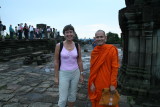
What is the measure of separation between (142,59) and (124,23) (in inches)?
52.4

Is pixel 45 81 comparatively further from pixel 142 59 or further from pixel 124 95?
pixel 142 59

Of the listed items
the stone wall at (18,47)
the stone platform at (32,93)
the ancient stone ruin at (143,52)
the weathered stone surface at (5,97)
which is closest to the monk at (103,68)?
the stone platform at (32,93)

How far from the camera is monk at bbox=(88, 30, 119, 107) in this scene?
9.94ft

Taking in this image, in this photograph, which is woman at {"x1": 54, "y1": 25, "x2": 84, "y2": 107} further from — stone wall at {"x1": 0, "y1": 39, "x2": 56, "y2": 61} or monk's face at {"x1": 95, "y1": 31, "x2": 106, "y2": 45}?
stone wall at {"x1": 0, "y1": 39, "x2": 56, "y2": 61}

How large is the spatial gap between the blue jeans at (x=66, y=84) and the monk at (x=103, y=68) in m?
0.41

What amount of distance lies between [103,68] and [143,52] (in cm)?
247

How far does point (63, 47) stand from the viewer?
340 cm

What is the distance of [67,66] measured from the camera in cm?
340

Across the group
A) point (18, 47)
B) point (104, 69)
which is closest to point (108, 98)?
point (104, 69)

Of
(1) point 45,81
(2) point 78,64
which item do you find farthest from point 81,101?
(1) point 45,81

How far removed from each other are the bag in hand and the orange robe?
0.12 m

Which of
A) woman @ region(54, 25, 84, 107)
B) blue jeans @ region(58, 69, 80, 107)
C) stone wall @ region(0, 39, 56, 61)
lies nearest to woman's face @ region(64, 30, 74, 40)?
woman @ region(54, 25, 84, 107)

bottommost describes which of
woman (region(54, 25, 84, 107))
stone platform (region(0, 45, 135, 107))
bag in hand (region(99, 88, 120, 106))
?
stone platform (region(0, 45, 135, 107))

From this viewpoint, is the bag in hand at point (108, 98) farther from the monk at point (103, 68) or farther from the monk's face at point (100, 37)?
the monk's face at point (100, 37)
